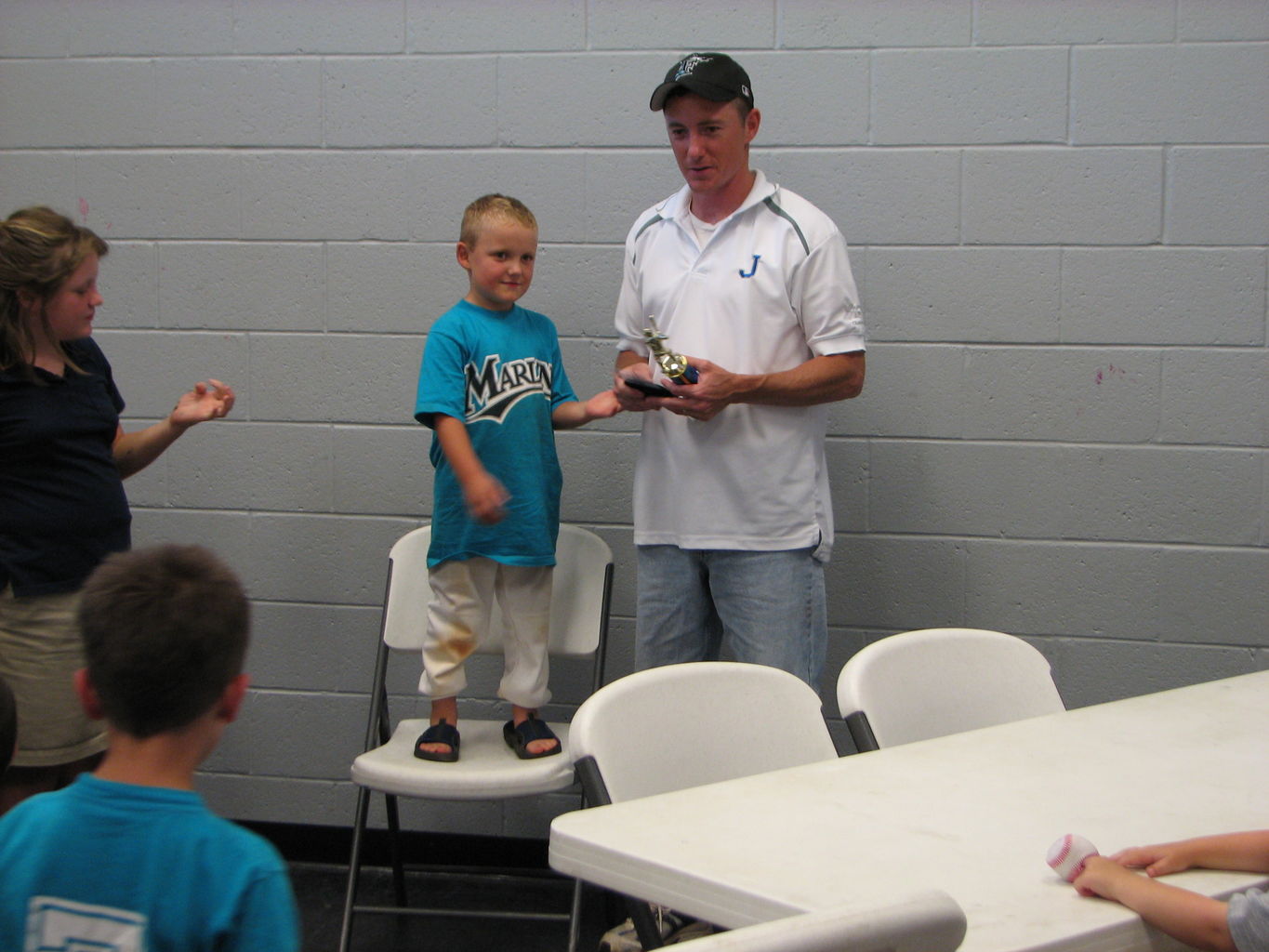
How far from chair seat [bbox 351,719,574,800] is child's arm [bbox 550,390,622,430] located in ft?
2.18

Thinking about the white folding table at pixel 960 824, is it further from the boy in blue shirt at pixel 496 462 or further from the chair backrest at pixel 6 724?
the boy in blue shirt at pixel 496 462

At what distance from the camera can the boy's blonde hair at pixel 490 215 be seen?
2.60 metres

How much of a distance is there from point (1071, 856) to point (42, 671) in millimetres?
1838

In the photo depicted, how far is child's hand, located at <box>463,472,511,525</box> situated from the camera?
242 centimetres

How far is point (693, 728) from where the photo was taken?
1.74 metres

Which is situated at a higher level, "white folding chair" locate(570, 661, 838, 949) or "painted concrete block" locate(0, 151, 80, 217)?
"painted concrete block" locate(0, 151, 80, 217)

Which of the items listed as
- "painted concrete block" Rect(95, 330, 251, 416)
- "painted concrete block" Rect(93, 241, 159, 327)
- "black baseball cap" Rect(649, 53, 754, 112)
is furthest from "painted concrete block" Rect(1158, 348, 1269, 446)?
"painted concrete block" Rect(93, 241, 159, 327)

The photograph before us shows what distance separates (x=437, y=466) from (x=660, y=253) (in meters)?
0.65

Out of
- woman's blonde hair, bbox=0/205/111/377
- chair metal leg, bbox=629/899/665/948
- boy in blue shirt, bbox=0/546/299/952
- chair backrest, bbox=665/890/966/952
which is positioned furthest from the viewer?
woman's blonde hair, bbox=0/205/111/377

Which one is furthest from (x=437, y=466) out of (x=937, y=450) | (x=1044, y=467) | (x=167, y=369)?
(x=1044, y=467)

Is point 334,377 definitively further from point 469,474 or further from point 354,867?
point 354,867

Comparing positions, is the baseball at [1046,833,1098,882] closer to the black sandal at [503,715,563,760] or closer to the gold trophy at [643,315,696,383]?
the gold trophy at [643,315,696,383]

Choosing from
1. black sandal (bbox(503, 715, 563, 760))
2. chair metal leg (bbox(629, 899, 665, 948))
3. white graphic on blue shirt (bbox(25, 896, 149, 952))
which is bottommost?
black sandal (bbox(503, 715, 563, 760))

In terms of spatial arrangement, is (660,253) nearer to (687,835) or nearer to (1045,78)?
(1045,78)
